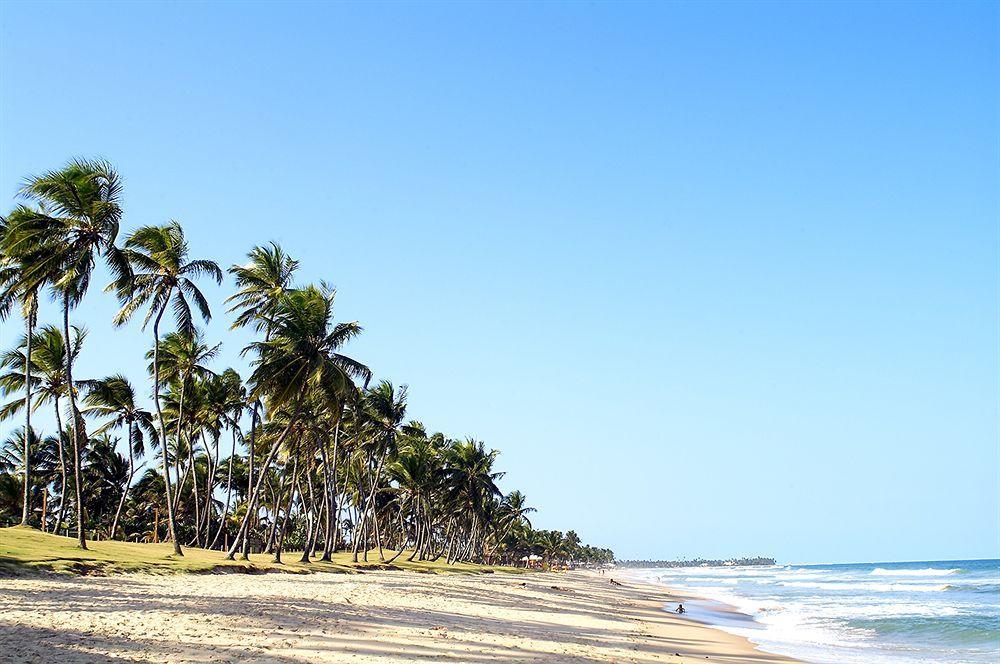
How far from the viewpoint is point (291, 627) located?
14992 mm

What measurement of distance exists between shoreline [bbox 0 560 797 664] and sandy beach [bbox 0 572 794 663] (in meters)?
0.04

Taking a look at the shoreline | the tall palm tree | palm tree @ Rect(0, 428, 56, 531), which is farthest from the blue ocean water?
palm tree @ Rect(0, 428, 56, 531)

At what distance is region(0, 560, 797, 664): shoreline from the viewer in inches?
469

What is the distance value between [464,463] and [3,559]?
5284 centimetres

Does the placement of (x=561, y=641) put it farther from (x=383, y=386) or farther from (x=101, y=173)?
(x=383, y=386)

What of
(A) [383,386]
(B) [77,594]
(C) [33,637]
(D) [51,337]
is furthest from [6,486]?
(C) [33,637]

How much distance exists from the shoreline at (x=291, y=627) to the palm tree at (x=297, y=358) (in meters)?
9.73

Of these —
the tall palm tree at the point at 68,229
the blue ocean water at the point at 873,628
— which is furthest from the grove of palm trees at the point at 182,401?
the blue ocean water at the point at 873,628

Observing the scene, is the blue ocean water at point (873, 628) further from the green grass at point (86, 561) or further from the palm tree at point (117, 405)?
the palm tree at point (117, 405)

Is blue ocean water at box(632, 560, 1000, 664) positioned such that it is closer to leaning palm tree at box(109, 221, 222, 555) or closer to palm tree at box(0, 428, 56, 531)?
leaning palm tree at box(109, 221, 222, 555)

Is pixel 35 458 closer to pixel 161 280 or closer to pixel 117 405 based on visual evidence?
pixel 117 405

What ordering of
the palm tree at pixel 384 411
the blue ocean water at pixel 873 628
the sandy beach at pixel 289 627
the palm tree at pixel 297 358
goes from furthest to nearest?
the palm tree at pixel 384 411, the palm tree at pixel 297 358, the blue ocean water at pixel 873 628, the sandy beach at pixel 289 627

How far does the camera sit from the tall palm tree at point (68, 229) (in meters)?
27.1

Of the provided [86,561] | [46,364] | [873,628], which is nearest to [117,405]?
[46,364]
